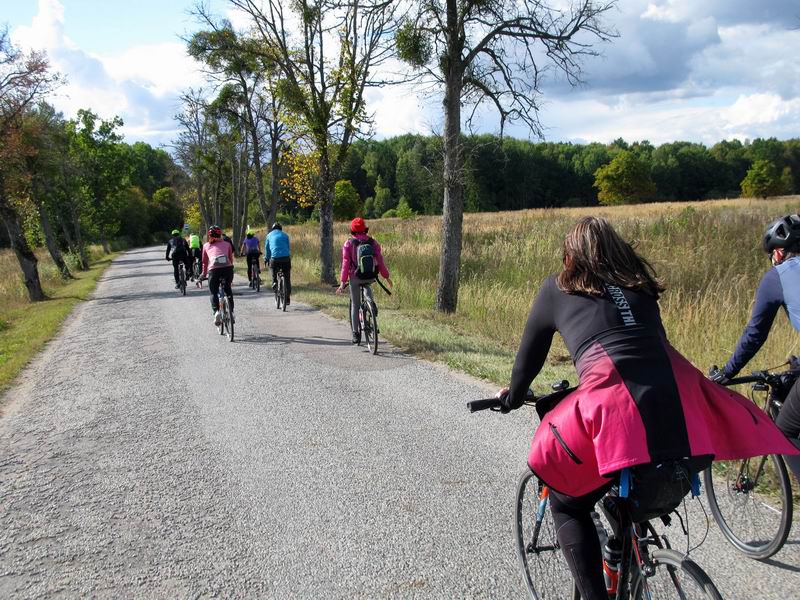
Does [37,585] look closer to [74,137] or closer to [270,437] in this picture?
[270,437]

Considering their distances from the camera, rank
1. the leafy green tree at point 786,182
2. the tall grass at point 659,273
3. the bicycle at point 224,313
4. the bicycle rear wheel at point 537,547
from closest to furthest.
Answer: the bicycle rear wheel at point 537,547 → the tall grass at point 659,273 → the bicycle at point 224,313 → the leafy green tree at point 786,182

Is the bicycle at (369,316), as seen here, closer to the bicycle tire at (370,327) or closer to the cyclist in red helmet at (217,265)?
the bicycle tire at (370,327)

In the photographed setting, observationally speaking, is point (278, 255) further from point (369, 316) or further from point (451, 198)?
point (369, 316)

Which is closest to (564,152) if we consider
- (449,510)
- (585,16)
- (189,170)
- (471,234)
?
(189,170)

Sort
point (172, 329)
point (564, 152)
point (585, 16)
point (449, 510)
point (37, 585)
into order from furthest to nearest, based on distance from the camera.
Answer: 1. point (564, 152)
2. point (172, 329)
3. point (585, 16)
4. point (449, 510)
5. point (37, 585)

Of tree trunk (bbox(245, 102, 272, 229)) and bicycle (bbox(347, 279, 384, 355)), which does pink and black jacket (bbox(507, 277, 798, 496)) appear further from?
tree trunk (bbox(245, 102, 272, 229))

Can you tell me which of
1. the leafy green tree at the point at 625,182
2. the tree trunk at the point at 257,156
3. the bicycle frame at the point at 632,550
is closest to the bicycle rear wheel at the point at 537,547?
the bicycle frame at the point at 632,550

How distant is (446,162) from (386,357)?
4361 millimetres

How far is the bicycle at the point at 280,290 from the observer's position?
47.1 feet

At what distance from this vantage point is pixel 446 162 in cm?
1138

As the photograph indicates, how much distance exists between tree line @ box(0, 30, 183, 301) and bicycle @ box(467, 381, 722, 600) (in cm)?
2217

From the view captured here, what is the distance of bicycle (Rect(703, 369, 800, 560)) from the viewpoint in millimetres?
3281

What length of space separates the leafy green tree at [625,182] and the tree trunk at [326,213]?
83180mm

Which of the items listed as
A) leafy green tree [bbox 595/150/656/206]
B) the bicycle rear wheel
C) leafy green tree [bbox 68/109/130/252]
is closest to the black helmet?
the bicycle rear wheel
